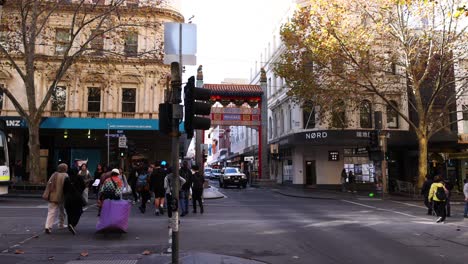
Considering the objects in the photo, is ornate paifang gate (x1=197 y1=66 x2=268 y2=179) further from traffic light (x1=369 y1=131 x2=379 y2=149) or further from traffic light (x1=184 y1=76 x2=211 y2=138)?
traffic light (x1=184 y1=76 x2=211 y2=138)

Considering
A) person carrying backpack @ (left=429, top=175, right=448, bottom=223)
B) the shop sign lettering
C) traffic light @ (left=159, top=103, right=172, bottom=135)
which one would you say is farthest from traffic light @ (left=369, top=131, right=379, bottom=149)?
traffic light @ (left=159, top=103, right=172, bottom=135)

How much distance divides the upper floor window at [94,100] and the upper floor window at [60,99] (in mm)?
1842

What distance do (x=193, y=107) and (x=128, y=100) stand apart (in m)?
28.5

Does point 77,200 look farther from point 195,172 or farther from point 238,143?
point 238,143

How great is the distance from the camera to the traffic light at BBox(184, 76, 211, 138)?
797 centimetres

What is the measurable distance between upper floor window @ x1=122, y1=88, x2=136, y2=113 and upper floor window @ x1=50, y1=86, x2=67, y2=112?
4.45 metres

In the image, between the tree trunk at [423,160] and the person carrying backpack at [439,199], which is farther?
the tree trunk at [423,160]

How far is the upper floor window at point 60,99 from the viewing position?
34.4 meters

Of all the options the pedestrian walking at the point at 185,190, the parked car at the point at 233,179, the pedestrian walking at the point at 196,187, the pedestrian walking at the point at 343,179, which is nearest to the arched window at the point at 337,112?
the pedestrian walking at the point at 343,179

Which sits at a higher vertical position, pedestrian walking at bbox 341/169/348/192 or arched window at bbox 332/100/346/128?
arched window at bbox 332/100/346/128

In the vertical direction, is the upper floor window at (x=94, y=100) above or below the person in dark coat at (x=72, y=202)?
above

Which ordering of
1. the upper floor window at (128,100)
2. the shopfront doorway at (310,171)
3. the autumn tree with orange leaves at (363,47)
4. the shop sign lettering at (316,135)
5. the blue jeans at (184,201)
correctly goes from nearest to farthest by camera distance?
the blue jeans at (184,201), the autumn tree with orange leaves at (363,47), the shop sign lettering at (316,135), the upper floor window at (128,100), the shopfront doorway at (310,171)

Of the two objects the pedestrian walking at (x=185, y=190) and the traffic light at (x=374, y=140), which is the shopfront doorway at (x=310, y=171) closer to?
the traffic light at (x=374, y=140)

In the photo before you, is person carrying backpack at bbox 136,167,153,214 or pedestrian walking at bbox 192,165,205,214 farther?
A: person carrying backpack at bbox 136,167,153,214
